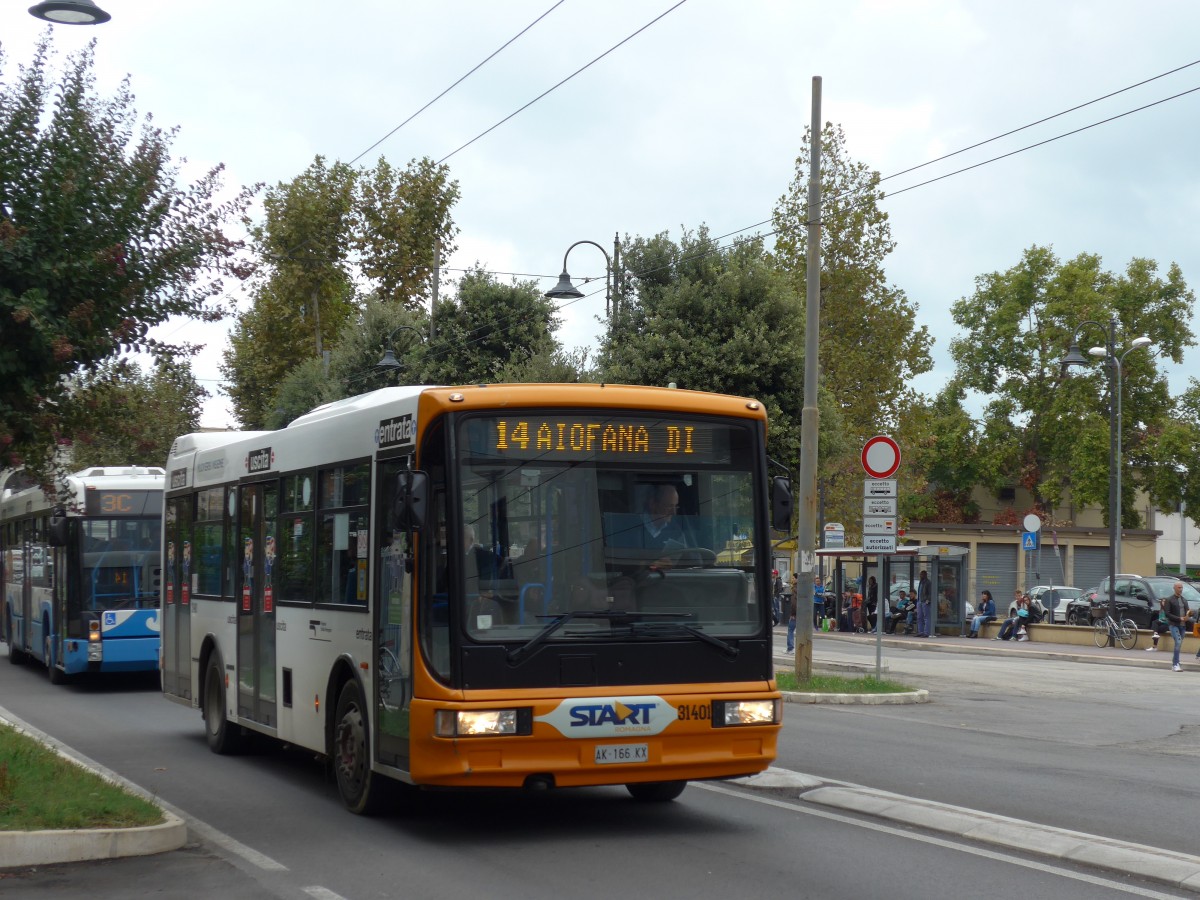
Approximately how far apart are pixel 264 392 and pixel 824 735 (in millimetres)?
46234

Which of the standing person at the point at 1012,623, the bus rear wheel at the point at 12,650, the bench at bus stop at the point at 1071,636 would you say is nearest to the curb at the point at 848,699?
the bus rear wheel at the point at 12,650

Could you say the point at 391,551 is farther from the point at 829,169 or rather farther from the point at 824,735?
the point at 829,169

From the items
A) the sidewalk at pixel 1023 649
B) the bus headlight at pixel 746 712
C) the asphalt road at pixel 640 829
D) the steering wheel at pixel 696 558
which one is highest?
the steering wheel at pixel 696 558

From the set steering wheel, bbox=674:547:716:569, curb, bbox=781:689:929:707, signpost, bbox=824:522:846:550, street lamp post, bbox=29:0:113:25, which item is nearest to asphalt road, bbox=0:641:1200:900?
steering wheel, bbox=674:547:716:569

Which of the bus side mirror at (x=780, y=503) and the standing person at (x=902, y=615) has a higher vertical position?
the bus side mirror at (x=780, y=503)

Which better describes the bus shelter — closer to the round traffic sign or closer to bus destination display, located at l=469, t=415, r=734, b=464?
the round traffic sign

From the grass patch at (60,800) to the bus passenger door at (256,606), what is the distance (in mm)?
1936

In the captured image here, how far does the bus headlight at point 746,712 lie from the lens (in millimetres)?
9297

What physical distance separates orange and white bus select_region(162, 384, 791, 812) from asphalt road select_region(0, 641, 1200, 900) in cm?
48

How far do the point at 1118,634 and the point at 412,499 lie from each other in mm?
31661

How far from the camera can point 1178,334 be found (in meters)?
73.8

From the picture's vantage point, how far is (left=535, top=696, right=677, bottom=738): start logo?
29.0 feet

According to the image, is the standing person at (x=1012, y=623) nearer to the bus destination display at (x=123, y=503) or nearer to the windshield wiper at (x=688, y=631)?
the bus destination display at (x=123, y=503)

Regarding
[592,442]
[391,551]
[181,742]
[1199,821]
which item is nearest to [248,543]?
[181,742]
